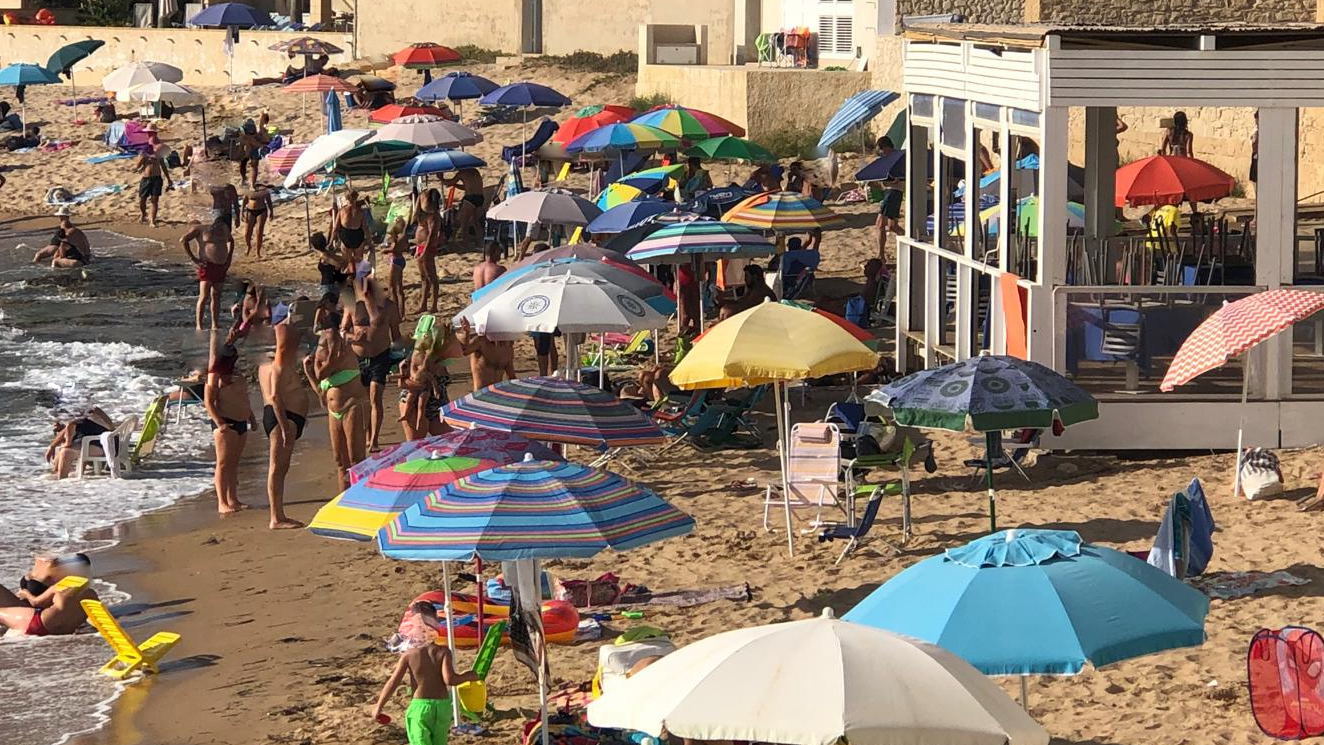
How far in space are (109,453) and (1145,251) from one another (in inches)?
308

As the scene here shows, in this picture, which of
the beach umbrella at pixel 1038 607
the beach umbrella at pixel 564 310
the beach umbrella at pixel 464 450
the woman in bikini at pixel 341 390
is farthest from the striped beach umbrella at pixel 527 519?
the woman in bikini at pixel 341 390

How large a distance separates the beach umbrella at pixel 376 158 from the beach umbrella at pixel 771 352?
43.7 feet

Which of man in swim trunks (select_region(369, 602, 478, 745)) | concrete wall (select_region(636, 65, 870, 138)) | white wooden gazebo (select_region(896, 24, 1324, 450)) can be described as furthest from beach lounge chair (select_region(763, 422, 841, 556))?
concrete wall (select_region(636, 65, 870, 138))

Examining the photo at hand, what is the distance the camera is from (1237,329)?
10367 millimetres

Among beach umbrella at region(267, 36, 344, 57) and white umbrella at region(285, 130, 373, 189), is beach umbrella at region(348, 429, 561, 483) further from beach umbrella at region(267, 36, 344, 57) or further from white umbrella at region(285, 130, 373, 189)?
beach umbrella at region(267, 36, 344, 57)

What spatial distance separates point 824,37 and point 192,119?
1229 cm

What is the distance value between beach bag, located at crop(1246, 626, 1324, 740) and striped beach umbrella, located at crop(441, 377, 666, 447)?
15.0ft

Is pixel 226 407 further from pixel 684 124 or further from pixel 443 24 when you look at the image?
pixel 443 24

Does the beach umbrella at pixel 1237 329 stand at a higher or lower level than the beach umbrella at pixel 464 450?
higher

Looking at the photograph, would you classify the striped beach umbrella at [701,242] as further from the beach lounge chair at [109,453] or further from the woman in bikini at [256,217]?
the woman in bikini at [256,217]

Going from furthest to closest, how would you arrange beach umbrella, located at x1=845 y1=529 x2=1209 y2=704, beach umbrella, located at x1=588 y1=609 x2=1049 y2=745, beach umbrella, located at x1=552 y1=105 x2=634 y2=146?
1. beach umbrella, located at x1=552 y1=105 x2=634 y2=146
2. beach umbrella, located at x1=845 y1=529 x2=1209 y2=704
3. beach umbrella, located at x1=588 y1=609 x2=1049 y2=745

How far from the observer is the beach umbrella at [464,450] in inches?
367

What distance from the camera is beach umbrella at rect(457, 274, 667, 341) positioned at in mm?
12672

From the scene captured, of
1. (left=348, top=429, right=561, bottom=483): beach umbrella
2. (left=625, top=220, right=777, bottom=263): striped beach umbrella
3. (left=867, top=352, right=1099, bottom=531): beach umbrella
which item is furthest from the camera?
(left=625, top=220, right=777, bottom=263): striped beach umbrella
